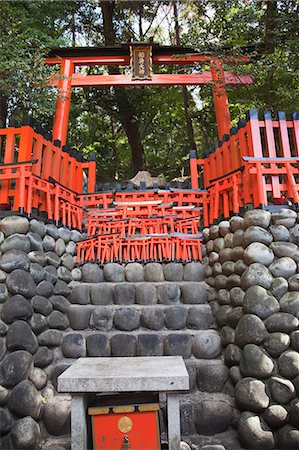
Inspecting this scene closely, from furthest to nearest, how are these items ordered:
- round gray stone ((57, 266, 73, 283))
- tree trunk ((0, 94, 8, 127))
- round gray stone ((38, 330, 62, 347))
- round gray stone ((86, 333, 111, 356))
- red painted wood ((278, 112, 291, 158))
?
tree trunk ((0, 94, 8, 127)) → round gray stone ((57, 266, 73, 283)) → red painted wood ((278, 112, 291, 158)) → round gray stone ((86, 333, 111, 356)) → round gray stone ((38, 330, 62, 347))

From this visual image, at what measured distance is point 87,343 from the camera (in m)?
4.87

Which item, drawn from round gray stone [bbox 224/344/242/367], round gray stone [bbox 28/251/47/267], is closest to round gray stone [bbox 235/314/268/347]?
round gray stone [bbox 224/344/242/367]

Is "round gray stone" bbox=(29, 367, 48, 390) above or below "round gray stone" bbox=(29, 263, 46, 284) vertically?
below

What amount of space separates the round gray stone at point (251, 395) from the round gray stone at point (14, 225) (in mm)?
3407

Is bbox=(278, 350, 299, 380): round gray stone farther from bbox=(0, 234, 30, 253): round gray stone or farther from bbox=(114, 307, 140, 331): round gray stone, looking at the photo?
bbox=(0, 234, 30, 253): round gray stone

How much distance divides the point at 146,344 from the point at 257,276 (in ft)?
5.63

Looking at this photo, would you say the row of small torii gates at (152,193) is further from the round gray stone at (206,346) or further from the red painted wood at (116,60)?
the red painted wood at (116,60)

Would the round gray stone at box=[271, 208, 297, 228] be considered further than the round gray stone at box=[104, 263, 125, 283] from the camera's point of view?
No

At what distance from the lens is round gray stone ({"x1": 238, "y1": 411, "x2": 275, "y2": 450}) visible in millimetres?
3750

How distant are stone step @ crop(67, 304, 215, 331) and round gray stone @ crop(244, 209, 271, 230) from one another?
142 cm

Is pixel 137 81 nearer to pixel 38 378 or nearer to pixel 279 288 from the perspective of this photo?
pixel 279 288

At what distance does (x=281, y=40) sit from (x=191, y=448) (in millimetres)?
8148

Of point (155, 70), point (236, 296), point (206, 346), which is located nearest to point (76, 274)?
point (206, 346)

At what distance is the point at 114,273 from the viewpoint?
18.6ft
